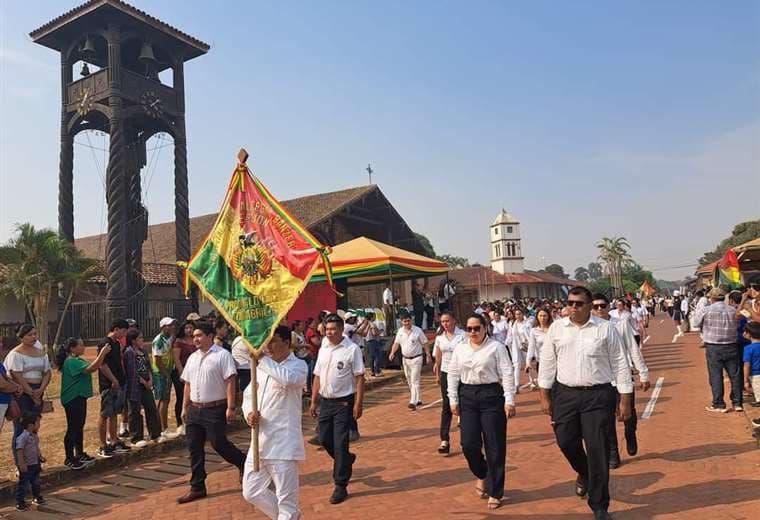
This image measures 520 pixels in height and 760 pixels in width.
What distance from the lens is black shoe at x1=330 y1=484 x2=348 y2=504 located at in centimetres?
547

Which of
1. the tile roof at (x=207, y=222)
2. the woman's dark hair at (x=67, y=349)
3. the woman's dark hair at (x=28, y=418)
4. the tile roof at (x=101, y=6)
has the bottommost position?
the woman's dark hair at (x=28, y=418)

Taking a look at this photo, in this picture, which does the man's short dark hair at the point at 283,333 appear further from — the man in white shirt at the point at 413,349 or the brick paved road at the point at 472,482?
the man in white shirt at the point at 413,349

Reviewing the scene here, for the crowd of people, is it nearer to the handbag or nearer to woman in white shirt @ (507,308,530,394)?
the handbag

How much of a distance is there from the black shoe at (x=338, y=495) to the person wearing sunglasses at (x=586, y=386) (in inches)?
81.3

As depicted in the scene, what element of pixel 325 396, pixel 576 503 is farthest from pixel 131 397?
pixel 576 503

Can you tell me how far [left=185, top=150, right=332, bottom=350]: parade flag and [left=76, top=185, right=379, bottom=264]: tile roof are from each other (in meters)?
17.8

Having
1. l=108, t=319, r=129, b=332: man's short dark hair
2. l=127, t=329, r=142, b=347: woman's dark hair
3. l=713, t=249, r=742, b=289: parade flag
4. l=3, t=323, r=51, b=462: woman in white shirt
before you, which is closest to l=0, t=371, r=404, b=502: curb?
l=3, t=323, r=51, b=462: woman in white shirt

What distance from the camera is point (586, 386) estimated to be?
180 inches

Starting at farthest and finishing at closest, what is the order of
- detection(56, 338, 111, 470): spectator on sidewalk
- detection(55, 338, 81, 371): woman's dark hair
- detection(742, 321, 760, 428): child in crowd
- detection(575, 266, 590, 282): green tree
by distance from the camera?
detection(575, 266, 590, 282): green tree → detection(742, 321, 760, 428): child in crowd → detection(55, 338, 81, 371): woman's dark hair → detection(56, 338, 111, 470): spectator on sidewalk

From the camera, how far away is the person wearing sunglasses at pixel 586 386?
4.44 meters

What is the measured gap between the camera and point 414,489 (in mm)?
5754

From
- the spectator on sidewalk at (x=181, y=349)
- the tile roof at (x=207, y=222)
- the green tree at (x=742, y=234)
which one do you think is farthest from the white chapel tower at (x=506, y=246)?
the spectator on sidewalk at (x=181, y=349)

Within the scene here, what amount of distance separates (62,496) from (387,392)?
714 centimetres

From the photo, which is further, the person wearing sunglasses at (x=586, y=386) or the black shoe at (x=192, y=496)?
the black shoe at (x=192, y=496)
